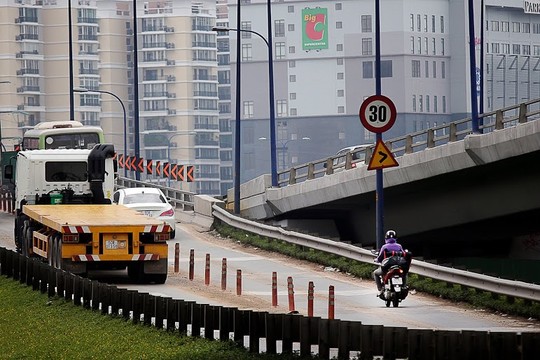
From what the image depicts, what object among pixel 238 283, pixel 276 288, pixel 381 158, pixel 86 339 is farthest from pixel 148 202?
pixel 86 339

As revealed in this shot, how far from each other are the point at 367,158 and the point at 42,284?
17255mm

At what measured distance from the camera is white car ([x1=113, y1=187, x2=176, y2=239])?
48.1 meters

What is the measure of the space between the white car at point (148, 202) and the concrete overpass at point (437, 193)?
4714 millimetres

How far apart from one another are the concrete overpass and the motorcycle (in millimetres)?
8873

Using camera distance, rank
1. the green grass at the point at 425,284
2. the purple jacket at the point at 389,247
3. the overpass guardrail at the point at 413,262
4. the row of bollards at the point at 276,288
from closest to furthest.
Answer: the row of bollards at the point at 276,288 < the green grass at the point at 425,284 < the overpass guardrail at the point at 413,262 < the purple jacket at the point at 389,247

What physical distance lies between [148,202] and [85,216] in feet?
43.9

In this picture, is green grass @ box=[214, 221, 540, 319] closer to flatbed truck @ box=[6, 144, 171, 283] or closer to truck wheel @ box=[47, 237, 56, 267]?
flatbed truck @ box=[6, 144, 171, 283]

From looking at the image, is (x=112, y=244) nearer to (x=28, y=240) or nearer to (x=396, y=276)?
(x=396, y=276)

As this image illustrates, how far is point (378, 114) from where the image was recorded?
Result: 1320 inches

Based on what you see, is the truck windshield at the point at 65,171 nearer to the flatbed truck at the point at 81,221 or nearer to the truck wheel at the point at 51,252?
the flatbed truck at the point at 81,221

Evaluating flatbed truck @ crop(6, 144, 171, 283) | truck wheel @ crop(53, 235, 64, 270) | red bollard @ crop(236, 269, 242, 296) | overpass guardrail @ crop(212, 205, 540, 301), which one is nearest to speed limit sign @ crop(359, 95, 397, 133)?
overpass guardrail @ crop(212, 205, 540, 301)

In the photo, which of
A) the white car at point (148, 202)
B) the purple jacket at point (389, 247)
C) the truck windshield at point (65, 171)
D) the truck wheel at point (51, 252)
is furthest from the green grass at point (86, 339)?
the white car at point (148, 202)

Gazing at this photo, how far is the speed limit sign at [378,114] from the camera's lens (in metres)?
33.3

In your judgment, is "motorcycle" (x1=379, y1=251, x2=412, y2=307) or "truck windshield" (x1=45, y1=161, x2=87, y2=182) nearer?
"motorcycle" (x1=379, y1=251, x2=412, y2=307)
